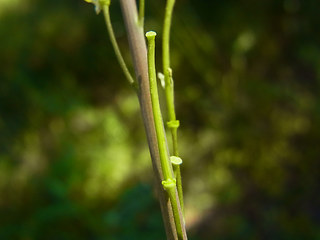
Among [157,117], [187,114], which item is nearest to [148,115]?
[157,117]

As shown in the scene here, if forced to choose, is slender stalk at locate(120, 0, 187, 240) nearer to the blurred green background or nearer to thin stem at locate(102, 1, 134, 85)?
thin stem at locate(102, 1, 134, 85)

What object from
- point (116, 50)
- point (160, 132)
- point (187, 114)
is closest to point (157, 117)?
point (160, 132)

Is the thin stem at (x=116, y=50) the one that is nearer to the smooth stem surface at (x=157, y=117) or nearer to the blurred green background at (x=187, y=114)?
the smooth stem surface at (x=157, y=117)

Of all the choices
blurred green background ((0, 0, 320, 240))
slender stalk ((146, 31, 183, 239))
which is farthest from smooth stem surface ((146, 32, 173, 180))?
blurred green background ((0, 0, 320, 240))

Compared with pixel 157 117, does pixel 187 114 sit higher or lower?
lower

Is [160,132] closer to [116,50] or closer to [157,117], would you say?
[157,117]

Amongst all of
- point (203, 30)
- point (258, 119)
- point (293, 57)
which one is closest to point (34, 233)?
point (258, 119)

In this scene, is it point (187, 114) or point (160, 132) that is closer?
point (160, 132)

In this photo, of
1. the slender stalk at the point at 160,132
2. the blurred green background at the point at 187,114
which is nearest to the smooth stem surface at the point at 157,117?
the slender stalk at the point at 160,132

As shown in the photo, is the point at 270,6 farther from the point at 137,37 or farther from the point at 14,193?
the point at 137,37
